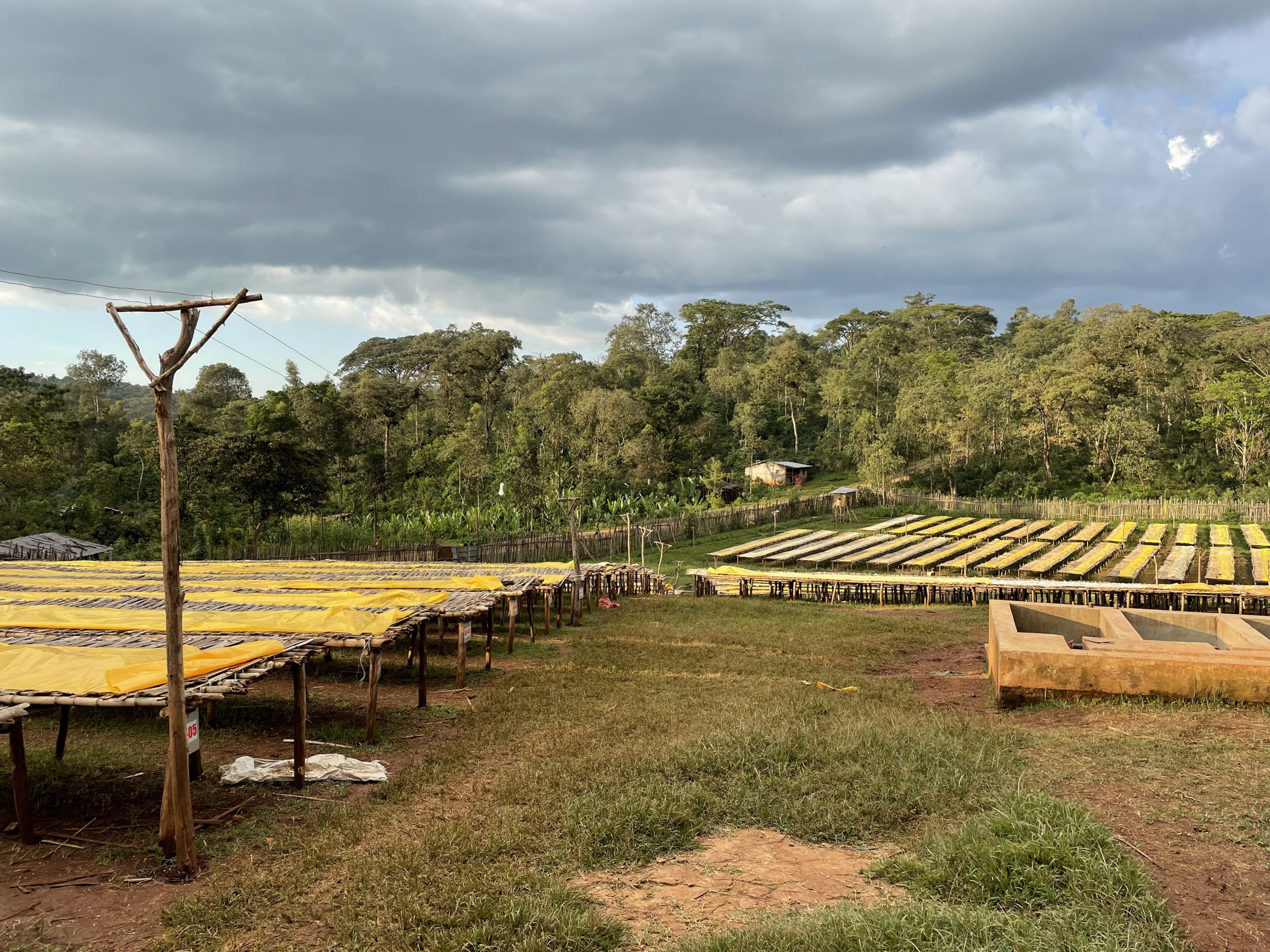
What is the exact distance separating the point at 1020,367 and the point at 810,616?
37127 millimetres

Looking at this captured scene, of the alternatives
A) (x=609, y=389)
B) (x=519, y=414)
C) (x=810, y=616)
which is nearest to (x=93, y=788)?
(x=810, y=616)

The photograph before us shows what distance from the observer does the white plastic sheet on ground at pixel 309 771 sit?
291 inches

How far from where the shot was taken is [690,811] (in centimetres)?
620

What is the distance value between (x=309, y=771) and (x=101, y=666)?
208 cm

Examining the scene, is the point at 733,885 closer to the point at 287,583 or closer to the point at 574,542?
the point at 287,583

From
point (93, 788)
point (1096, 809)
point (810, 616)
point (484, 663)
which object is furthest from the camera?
point (810, 616)

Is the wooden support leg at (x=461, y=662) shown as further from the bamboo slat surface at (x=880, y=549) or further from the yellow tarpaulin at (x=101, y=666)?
the bamboo slat surface at (x=880, y=549)

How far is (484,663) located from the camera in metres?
13.5

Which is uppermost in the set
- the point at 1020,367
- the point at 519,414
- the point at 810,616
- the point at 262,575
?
the point at 1020,367

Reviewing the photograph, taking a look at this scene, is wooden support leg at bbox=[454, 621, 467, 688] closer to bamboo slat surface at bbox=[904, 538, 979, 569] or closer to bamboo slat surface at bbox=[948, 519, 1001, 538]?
bamboo slat surface at bbox=[904, 538, 979, 569]

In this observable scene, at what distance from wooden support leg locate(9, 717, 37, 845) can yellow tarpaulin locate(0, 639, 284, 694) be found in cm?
51

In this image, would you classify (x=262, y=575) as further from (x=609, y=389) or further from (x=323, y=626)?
(x=609, y=389)

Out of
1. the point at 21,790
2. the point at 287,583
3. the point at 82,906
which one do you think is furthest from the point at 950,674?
the point at 287,583

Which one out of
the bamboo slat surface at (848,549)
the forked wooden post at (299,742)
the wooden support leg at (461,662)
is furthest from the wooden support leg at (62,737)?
the bamboo slat surface at (848,549)
